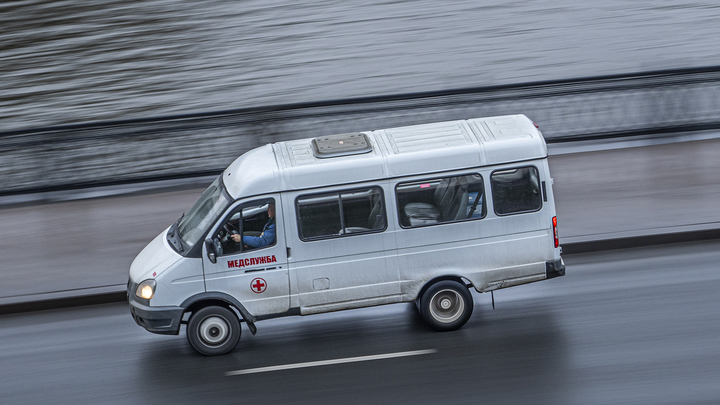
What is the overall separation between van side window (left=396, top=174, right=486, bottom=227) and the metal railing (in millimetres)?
6617

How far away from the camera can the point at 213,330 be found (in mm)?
8023

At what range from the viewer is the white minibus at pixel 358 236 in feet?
25.3

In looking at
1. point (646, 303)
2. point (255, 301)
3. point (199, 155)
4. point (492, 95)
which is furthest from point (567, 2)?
point (255, 301)

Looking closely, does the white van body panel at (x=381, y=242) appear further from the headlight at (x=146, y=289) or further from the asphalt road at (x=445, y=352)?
the asphalt road at (x=445, y=352)

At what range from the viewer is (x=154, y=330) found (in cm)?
790

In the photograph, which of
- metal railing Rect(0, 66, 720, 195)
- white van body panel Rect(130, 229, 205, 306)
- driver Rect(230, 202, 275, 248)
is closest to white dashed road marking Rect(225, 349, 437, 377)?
white van body panel Rect(130, 229, 205, 306)

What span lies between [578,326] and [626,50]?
681 inches

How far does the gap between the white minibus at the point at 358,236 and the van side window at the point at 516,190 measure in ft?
0.04

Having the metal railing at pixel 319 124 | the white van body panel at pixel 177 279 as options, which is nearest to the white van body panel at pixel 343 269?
the white van body panel at pixel 177 279

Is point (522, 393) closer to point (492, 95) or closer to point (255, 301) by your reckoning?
point (255, 301)

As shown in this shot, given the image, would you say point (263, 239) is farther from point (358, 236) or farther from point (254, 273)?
point (358, 236)

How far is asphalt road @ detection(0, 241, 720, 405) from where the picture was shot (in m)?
7.00

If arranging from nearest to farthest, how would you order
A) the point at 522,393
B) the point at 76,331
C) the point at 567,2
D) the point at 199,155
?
the point at 522,393 < the point at 76,331 < the point at 199,155 < the point at 567,2

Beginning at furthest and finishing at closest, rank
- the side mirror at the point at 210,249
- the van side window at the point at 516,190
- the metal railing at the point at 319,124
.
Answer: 1. the metal railing at the point at 319,124
2. the van side window at the point at 516,190
3. the side mirror at the point at 210,249
